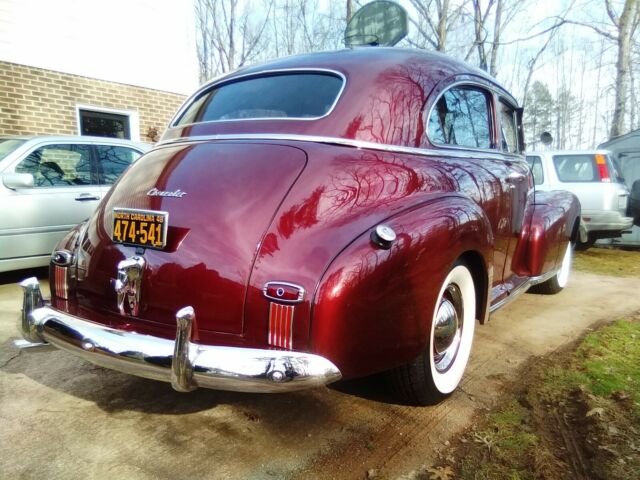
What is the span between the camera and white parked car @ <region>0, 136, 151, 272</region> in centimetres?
460

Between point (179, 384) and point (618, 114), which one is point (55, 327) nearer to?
point (179, 384)

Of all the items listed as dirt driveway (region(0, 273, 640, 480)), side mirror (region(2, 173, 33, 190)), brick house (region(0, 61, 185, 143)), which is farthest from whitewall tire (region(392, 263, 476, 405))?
brick house (region(0, 61, 185, 143))

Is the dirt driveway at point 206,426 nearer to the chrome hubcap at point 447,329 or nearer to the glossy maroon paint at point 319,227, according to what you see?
the chrome hubcap at point 447,329

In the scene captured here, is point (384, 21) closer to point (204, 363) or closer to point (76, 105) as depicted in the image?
point (76, 105)

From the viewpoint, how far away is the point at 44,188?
488 cm

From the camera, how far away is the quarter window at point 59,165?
4.89 m

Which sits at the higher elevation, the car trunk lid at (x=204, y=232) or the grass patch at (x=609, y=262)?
the car trunk lid at (x=204, y=232)

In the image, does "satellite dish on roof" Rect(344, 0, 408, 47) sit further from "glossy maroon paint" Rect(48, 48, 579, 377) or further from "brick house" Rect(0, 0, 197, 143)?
"glossy maroon paint" Rect(48, 48, 579, 377)

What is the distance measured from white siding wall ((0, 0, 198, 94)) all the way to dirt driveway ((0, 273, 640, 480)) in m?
6.37

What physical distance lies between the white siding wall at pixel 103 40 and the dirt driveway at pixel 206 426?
20.9 feet

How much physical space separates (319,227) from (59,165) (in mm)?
4274

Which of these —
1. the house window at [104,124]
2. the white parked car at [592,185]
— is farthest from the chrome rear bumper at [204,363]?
the house window at [104,124]

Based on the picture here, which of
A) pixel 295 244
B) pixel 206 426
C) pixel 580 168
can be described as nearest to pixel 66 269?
pixel 206 426

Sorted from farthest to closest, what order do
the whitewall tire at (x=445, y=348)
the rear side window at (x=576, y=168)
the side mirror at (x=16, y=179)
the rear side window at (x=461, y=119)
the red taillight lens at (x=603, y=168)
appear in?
the rear side window at (x=576, y=168) < the red taillight lens at (x=603, y=168) < the side mirror at (x=16, y=179) < the rear side window at (x=461, y=119) < the whitewall tire at (x=445, y=348)
